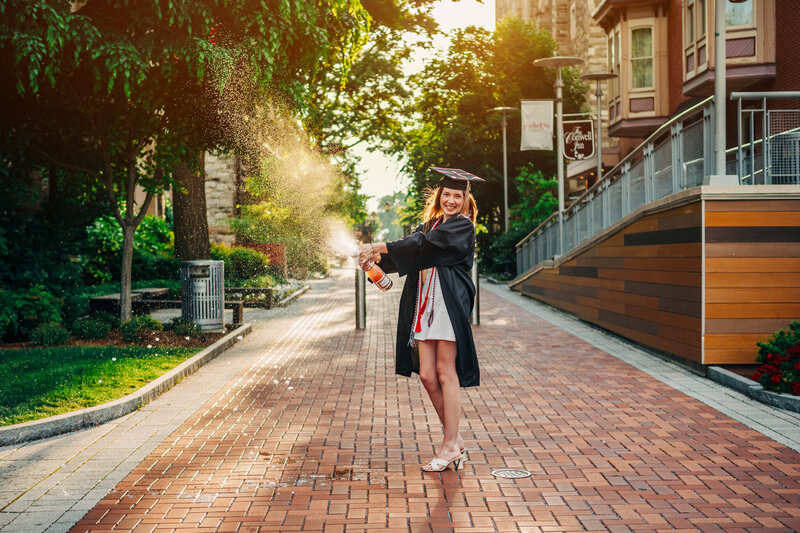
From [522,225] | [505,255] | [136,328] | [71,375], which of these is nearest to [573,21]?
[522,225]

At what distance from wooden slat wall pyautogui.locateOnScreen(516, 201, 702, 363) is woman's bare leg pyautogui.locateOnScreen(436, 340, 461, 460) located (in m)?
4.86

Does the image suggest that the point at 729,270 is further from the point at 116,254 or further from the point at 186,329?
the point at 116,254

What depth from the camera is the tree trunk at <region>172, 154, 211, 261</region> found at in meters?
18.5

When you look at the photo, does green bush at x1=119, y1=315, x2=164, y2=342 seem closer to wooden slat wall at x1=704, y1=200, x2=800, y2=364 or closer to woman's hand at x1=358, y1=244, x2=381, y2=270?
woman's hand at x1=358, y1=244, x2=381, y2=270

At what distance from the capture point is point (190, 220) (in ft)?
60.7

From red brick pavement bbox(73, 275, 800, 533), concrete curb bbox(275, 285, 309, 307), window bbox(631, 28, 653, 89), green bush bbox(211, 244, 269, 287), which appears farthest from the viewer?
window bbox(631, 28, 653, 89)

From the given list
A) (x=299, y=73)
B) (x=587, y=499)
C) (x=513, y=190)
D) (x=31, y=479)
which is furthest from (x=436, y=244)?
(x=513, y=190)

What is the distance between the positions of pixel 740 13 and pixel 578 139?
4.94 meters

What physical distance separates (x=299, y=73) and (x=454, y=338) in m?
12.6

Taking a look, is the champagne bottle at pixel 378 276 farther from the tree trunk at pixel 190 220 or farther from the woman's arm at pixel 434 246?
the tree trunk at pixel 190 220

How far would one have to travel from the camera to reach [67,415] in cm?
694

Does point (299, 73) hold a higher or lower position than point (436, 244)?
higher

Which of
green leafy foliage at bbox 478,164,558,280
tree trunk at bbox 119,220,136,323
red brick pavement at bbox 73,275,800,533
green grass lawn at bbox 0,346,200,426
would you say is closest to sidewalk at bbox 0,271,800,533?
red brick pavement at bbox 73,275,800,533

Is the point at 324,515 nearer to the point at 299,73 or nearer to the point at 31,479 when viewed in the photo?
the point at 31,479
